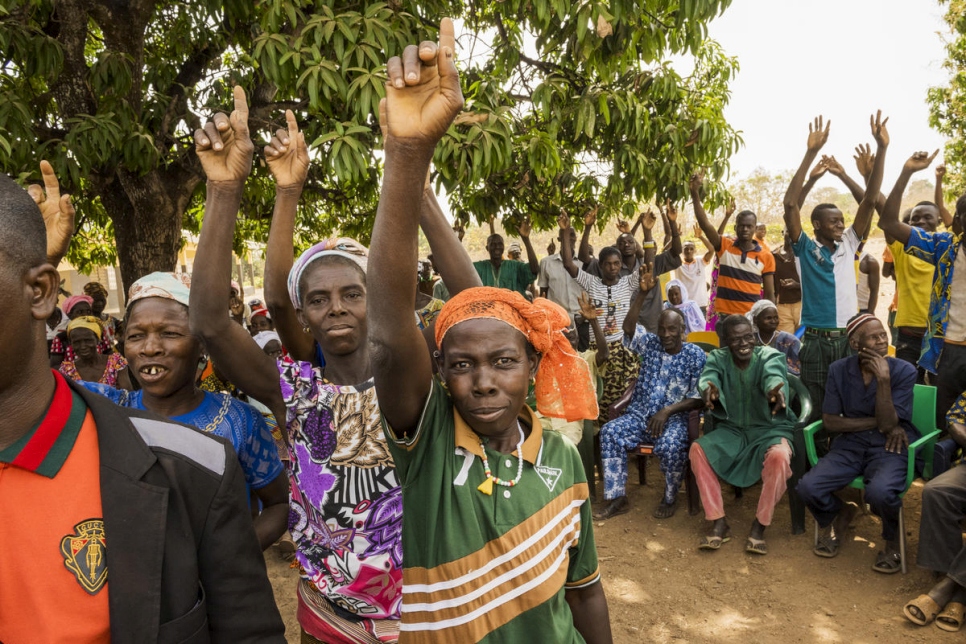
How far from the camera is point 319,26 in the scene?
3.66m

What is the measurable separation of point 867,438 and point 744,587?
1.29m

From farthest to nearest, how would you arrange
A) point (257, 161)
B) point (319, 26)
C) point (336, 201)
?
point (336, 201)
point (257, 161)
point (319, 26)

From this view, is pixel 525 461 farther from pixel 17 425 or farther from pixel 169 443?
pixel 17 425

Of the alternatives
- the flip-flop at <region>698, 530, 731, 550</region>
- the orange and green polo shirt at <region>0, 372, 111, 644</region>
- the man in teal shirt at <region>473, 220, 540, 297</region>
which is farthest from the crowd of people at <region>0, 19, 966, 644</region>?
the man in teal shirt at <region>473, 220, 540, 297</region>

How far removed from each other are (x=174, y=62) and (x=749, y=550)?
242 inches

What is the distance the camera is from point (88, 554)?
0.96 m

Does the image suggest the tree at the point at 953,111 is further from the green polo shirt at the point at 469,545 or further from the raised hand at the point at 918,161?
the green polo shirt at the point at 469,545

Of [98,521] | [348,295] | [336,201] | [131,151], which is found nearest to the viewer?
[98,521]

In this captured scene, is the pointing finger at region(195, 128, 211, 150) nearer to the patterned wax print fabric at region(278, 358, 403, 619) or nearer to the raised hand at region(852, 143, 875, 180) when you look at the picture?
the patterned wax print fabric at region(278, 358, 403, 619)

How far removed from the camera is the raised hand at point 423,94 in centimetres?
114

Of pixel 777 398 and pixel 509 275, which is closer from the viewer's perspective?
pixel 777 398

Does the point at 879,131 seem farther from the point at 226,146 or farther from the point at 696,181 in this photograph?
the point at 226,146

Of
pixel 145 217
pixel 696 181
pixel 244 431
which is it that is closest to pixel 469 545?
pixel 244 431

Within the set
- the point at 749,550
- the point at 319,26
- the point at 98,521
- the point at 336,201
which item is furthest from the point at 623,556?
the point at 336,201
